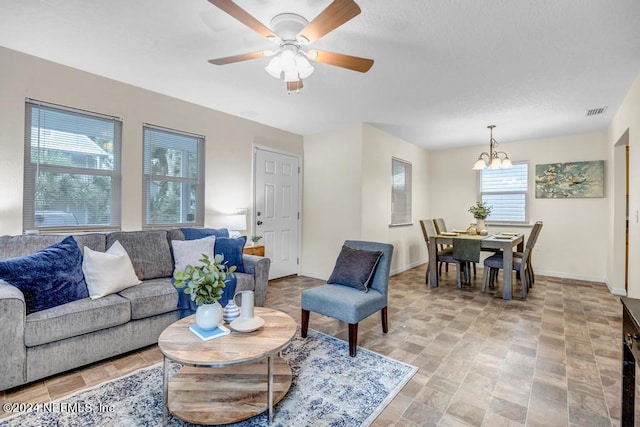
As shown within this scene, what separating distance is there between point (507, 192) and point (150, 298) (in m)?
5.90

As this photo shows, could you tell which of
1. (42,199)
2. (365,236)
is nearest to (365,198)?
(365,236)

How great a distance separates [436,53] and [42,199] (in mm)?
3688

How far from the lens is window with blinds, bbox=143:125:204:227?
3490 mm

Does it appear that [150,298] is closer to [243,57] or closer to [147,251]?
[147,251]

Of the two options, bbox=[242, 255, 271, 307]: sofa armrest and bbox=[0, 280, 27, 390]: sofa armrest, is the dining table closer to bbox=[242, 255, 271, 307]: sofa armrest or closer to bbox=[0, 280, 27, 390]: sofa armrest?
bbox=[242, 255, 271, 307]: sofa armrest

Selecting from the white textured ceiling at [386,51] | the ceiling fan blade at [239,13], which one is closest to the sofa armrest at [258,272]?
the white textured ceiling at [386,51]

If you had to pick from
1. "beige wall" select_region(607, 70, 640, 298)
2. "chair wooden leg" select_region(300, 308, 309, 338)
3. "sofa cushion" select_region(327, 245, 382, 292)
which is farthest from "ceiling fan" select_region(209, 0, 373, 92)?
"beige wall" select_region(607, 70, 640, 298)

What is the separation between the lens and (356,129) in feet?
15.1

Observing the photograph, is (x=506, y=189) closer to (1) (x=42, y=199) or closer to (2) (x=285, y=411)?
(2) (x=285, y=411)

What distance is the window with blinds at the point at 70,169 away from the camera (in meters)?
2.73

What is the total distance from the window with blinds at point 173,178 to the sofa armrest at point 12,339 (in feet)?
5.32

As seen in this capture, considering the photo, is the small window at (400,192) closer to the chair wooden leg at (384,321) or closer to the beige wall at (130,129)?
the beige wall at (130,129)

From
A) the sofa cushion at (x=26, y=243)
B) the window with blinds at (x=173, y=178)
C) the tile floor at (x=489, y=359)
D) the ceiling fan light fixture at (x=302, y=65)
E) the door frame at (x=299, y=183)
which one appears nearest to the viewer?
the tile floor at (x=489, y=359)

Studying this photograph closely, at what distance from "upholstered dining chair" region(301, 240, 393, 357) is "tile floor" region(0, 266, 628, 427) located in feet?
1.12
